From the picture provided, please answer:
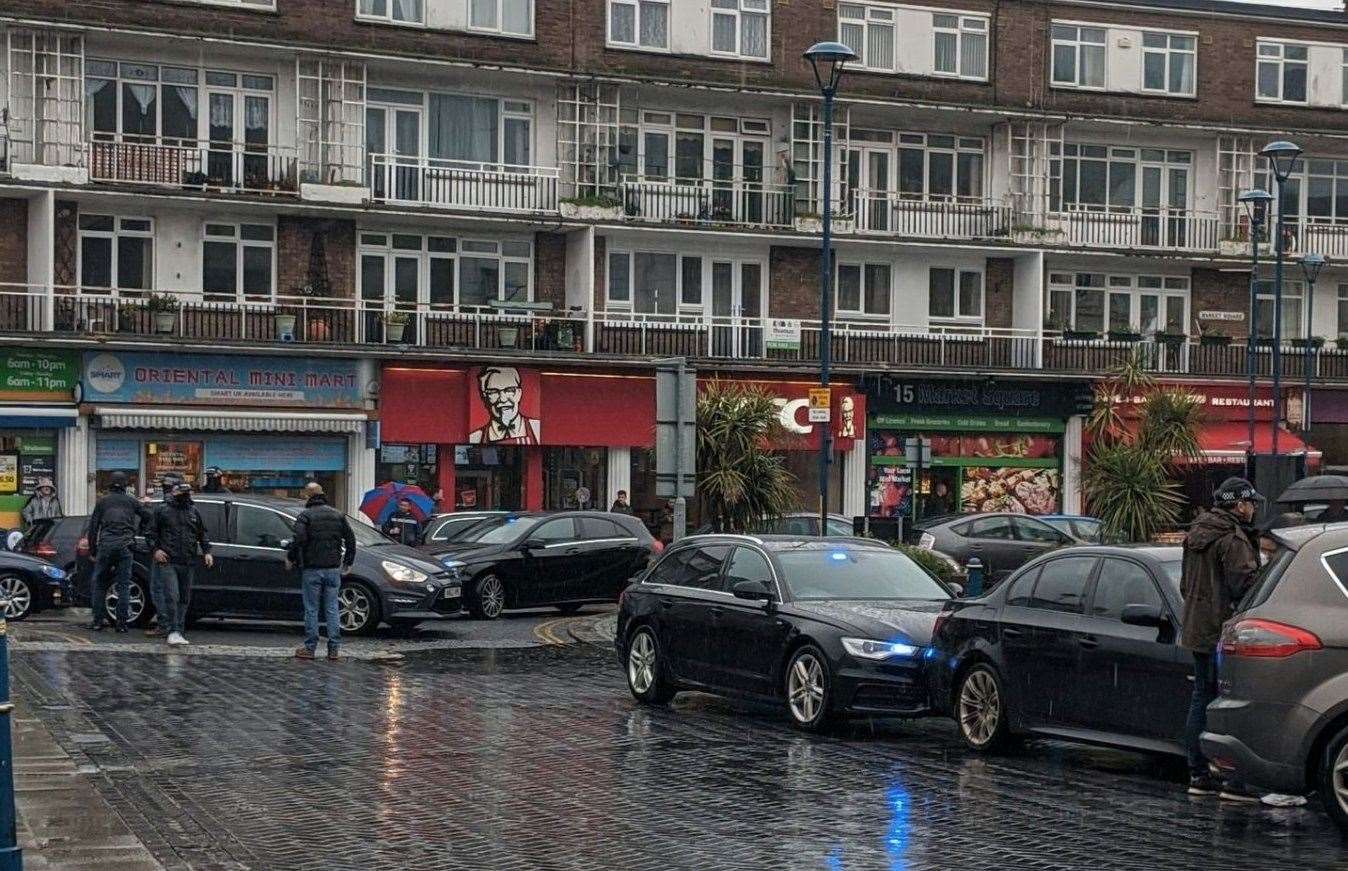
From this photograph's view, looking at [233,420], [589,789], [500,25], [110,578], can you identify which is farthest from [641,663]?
[500,25]

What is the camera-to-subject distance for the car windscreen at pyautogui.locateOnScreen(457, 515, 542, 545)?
90.4 ft

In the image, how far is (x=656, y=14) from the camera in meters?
43.1

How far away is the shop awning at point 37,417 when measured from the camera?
36969 mm

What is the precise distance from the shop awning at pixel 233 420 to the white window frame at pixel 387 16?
8.16 metres

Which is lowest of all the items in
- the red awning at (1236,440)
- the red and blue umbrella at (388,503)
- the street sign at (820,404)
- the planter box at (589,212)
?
the red and blue umbrella at (388,503)

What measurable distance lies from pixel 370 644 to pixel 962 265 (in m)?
27.2

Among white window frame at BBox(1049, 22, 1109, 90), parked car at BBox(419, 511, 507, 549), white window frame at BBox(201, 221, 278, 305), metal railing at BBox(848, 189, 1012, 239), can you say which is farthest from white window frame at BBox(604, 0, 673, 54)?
parked car at BBox(419, 511, 507, 549)

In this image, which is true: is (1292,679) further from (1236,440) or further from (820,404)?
(1236,440)

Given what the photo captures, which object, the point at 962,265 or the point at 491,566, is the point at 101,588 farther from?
→ the point at 962,265

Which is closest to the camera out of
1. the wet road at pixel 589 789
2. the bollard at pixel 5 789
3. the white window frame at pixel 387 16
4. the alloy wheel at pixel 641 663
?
the bollard at pixel 5 789

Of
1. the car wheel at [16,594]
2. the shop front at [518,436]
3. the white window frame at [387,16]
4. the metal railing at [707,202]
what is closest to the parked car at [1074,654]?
the car wheel at [16,594]

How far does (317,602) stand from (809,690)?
744cm

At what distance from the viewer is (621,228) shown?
140 feet

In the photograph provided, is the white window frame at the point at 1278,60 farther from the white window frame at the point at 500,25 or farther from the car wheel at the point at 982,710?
the car wheel at the point at 982,710
